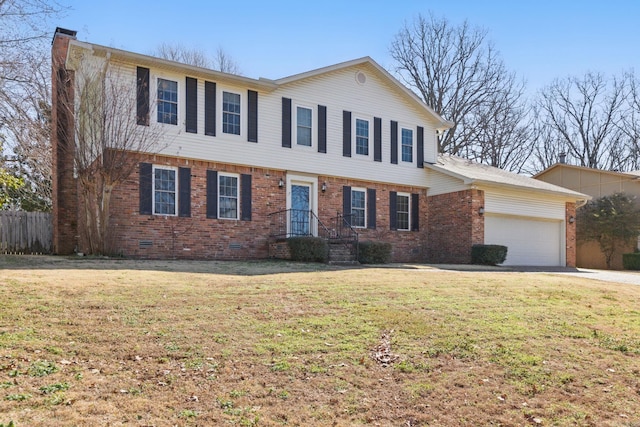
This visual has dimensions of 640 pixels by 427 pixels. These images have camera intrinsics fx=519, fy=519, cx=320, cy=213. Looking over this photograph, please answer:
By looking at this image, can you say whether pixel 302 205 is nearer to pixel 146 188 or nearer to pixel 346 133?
pixel 346 133

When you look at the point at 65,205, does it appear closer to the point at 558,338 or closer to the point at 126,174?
the point at 126,174

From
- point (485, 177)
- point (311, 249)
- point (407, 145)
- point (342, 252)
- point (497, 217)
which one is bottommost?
point (342, 252)

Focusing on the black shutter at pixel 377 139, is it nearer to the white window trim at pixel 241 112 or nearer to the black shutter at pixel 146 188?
the white window trim at pixel 241 112

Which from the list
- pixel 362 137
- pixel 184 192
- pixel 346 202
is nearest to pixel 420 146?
pixel 362 137

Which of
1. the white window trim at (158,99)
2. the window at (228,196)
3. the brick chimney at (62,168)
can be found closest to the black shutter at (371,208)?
the window at (228,196)

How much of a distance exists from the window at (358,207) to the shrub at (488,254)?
4.06 meters

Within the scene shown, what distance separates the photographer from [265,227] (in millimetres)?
16594

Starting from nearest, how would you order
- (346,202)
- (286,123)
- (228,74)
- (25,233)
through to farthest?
(25,233) < (228,74) < (286,123) < (346,202)

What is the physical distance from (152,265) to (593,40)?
1208cm

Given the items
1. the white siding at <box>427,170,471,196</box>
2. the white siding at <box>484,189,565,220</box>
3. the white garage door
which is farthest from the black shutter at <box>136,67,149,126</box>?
the white garage door

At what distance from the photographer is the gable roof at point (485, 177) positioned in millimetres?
18812

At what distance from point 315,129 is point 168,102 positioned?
5.12m

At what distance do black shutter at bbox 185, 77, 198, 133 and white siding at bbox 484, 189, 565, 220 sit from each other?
10.7m

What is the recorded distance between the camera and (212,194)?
15.7 meters
